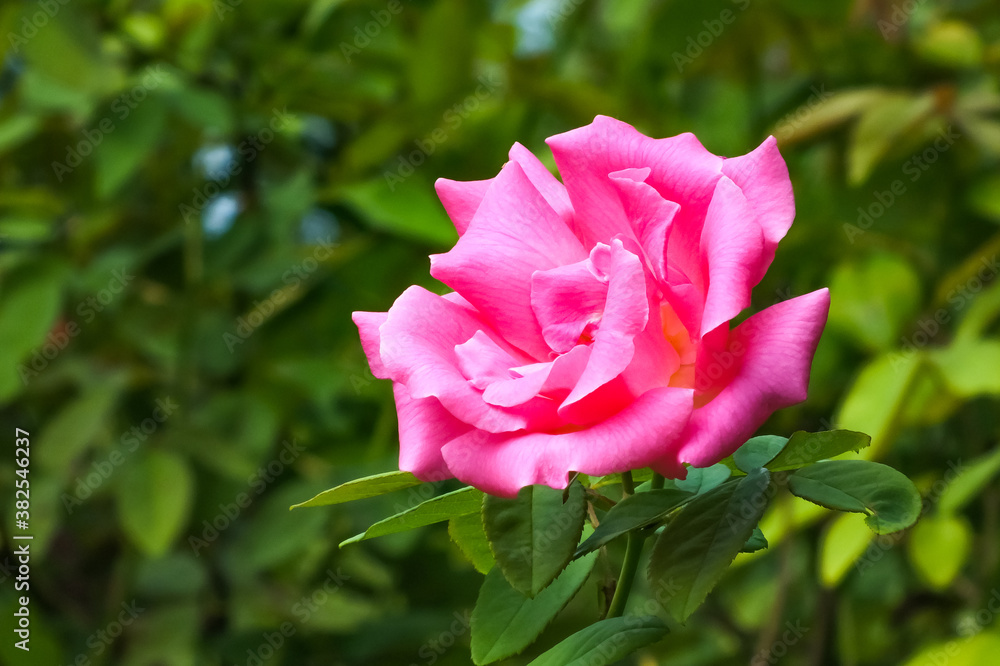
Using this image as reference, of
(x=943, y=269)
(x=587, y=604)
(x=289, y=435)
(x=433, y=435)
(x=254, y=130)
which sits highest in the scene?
(x=254, y=130)

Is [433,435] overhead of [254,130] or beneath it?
beneath

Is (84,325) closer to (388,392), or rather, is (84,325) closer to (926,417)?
(388,392)

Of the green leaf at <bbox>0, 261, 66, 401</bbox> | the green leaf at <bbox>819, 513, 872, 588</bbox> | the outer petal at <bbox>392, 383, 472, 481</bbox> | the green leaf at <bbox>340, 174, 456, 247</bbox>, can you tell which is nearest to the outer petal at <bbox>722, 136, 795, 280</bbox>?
the outer petal at <bbox>392, 383, 472, 481</bbox>

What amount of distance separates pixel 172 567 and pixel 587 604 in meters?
0.47

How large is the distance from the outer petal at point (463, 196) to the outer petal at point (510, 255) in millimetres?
25

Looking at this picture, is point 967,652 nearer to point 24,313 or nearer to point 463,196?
point 463,196

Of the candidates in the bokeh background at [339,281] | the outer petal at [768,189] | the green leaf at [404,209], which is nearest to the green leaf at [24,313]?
the bokeh background at [339,281]

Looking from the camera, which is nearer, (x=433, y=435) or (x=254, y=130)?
(x=433, y=435)

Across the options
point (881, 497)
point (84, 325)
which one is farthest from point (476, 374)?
point (84, 325)

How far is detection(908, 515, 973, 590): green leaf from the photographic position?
0.81m

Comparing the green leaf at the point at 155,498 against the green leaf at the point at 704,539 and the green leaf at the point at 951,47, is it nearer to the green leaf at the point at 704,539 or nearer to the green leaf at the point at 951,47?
the green leaf at the point at 704,539

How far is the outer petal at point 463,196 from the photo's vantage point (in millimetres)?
361

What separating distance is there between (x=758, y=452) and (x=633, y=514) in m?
0.06

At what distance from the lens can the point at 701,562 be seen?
0.29m
